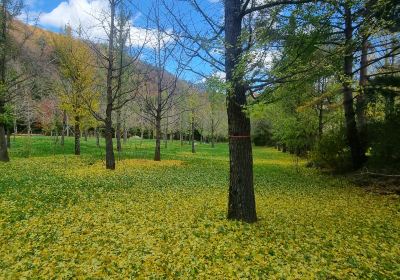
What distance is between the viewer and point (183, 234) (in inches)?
288

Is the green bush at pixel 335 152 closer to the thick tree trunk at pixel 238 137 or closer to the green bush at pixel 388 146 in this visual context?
the green bush at pixel 388 146

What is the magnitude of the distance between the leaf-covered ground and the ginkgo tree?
→ 12.9 meters

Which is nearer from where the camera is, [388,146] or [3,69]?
[388,146]

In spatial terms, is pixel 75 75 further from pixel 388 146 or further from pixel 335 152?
pixel 388 146

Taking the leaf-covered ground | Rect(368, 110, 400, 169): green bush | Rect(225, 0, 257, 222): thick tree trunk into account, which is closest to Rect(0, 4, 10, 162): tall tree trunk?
the leaf-covered ground

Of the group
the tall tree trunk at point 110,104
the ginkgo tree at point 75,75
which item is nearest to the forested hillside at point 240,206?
the tall tree trunk at point 110,104

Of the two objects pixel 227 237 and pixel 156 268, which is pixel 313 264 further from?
pixel 156 268

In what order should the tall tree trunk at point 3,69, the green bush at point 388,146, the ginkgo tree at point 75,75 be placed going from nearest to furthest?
the green bush at point 388,146 < the tall tree trunk at point 3,69 < the ginkgo tree at point 75,75

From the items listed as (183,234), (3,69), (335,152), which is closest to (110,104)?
(3,69)

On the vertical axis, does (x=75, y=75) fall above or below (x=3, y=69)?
above

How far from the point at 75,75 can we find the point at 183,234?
21.1 metres

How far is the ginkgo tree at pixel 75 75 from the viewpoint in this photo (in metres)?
24.8

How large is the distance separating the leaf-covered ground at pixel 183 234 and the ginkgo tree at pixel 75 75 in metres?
12.9

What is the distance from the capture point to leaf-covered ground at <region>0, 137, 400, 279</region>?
5.56 metres
